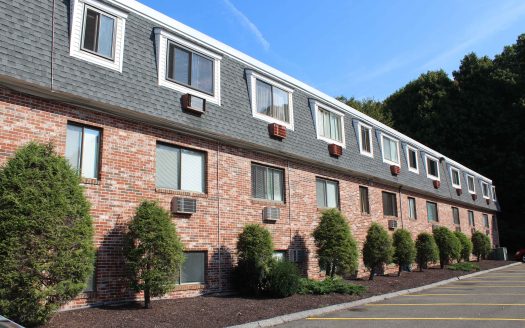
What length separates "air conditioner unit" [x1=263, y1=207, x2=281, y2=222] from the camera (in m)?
14.8

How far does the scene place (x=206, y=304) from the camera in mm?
10992

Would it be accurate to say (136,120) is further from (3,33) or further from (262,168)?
(262,168)

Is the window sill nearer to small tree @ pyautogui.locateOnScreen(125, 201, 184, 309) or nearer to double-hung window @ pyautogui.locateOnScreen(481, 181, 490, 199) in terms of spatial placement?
small tree @ pyautogui.locateOnScreen(125, 201, 184, 309)

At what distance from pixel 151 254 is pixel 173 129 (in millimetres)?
3698

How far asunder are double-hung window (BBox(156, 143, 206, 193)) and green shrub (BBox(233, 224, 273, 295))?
192 cm

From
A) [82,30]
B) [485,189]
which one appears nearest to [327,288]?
[82,30]

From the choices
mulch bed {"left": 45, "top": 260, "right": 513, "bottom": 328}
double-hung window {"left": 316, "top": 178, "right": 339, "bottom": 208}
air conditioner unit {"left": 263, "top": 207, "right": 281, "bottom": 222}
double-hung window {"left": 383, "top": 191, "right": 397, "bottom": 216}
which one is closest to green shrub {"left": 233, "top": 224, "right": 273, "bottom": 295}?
mulch bed {"left": 45, "top": 260, "right": 513, "bottom": 328}

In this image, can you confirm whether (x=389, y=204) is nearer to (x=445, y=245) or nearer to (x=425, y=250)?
(x=425, y=250)

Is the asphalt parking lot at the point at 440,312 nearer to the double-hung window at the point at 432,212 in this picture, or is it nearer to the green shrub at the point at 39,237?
the green shrub at the point at 39,237

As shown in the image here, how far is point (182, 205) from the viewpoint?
39.5 ft

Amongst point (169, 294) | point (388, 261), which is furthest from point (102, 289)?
point (388, 261)

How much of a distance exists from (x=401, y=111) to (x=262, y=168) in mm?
39073

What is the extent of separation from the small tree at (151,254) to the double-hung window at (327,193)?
866 centimetres

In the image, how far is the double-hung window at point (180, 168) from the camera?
479 inches
